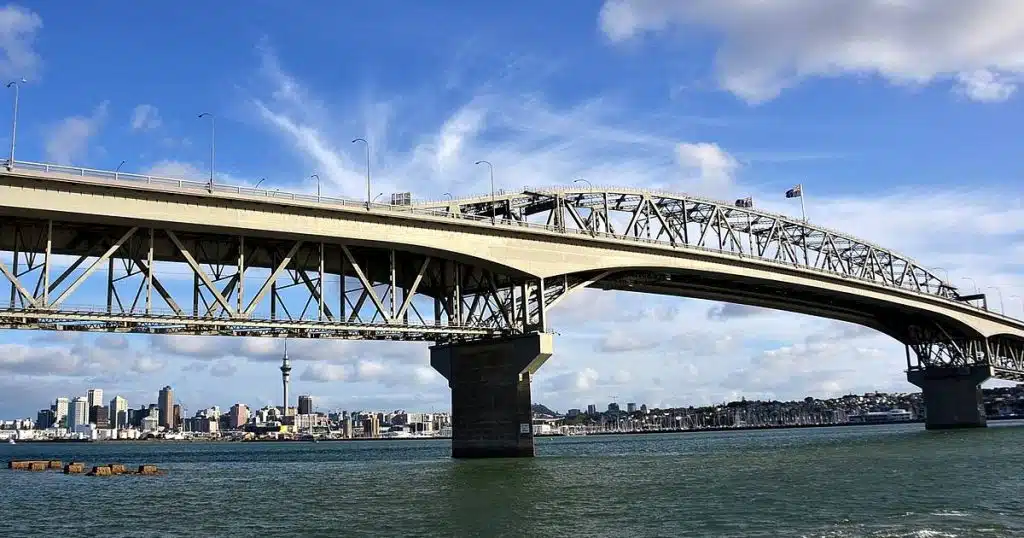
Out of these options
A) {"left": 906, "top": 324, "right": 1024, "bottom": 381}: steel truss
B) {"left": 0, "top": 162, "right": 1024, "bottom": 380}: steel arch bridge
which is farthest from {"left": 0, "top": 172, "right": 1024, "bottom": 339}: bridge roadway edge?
{"left": 906, "top": 324, "right": 1024, "bottom": 381}: steel truss

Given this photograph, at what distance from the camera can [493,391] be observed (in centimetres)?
7144

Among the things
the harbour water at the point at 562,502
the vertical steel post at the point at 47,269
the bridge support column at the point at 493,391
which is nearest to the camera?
the harbour water at the point at 562,502

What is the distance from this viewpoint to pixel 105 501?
45375 millimetres

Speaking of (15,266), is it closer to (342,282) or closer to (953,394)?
(342,282)

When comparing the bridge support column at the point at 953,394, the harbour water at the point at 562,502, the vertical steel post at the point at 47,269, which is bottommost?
the harbour water at the point at 562,502

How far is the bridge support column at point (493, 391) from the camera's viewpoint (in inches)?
2736

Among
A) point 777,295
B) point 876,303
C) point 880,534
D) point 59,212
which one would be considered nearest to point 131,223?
point 59,212

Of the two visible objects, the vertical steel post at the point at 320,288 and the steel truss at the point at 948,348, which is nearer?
the vertical steel post at the point at 320,288

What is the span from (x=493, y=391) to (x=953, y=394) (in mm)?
90703

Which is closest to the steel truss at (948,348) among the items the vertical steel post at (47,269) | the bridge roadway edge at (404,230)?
the bridge roadway edge at (404,230)

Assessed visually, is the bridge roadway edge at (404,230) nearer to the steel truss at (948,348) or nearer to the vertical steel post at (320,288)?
the vertical steel post at (320,288)

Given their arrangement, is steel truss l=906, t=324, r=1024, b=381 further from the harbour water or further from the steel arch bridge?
the harbour water

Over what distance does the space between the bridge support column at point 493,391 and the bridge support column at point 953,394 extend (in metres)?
86.4

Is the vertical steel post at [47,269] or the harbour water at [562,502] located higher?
the vertical steel post at [47,269]
